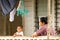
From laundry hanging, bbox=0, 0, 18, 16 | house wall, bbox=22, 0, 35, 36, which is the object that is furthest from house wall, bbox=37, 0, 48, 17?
laundry hanging, bbox=0, 0, 18, 16

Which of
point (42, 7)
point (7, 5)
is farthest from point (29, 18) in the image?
point (7, 5)

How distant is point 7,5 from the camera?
500 centimetres

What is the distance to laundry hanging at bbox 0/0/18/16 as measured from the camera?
4874mm

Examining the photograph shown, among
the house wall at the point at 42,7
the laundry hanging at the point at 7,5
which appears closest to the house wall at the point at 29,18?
the house wall at the point at 42,7

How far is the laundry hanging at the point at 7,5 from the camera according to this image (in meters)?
4.87

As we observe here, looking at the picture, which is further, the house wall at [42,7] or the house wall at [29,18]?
the house wall at [42,7]

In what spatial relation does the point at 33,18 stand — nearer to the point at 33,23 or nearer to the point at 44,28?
the point at 33,23

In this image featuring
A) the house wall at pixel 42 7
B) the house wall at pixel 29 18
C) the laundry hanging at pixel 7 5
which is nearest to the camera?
the laundry hanging at pixel 7 5

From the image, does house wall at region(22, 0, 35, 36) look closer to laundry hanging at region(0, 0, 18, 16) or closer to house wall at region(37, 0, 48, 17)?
house wall at region(37, 0, 48, 17)

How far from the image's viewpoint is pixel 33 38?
4.51 metres

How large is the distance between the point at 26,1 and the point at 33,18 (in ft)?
1.56

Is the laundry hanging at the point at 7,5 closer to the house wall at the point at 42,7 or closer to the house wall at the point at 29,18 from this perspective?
the house wall at the point at 29,18

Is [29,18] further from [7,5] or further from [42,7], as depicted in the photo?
[7,5]

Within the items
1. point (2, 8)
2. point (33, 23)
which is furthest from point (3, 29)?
point (2, 8)
